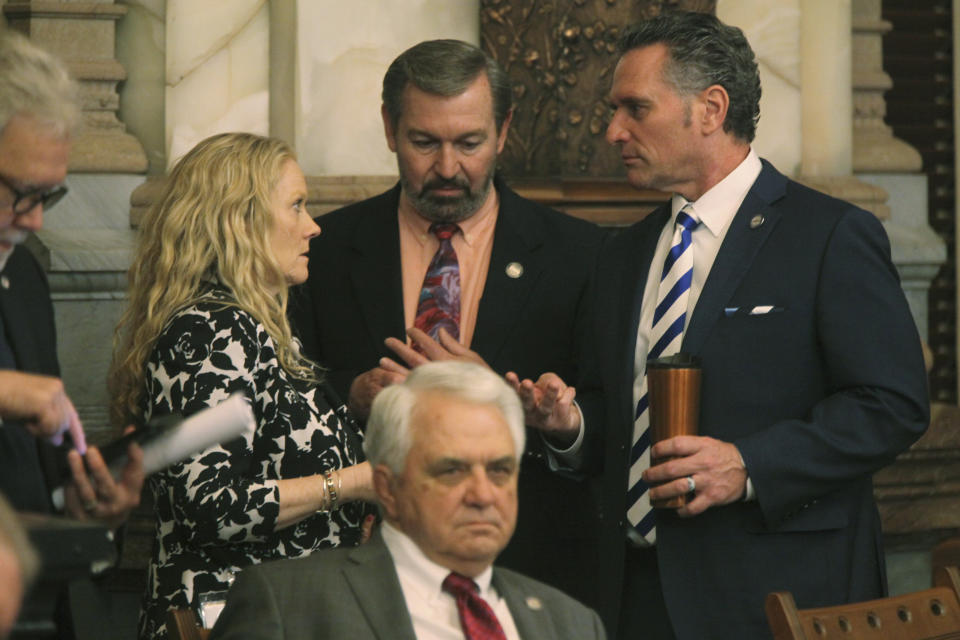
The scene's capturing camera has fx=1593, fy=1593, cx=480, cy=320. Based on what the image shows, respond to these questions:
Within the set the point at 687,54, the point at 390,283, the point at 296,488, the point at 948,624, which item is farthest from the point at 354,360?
the point at 948,624

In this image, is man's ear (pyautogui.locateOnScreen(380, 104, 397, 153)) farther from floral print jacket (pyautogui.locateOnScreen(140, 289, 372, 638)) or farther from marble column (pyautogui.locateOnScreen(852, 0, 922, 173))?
marble column (pyautogui.locateOnScreen(852, 0, 922, 173))

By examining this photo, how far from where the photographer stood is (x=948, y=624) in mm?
3479

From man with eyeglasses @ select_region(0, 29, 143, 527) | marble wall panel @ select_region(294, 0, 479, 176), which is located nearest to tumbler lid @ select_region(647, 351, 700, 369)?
man with eyeglasses @ select_region(0, 29, 143, 527)

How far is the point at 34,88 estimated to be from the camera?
9.76 ft

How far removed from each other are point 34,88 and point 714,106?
67.4 inches

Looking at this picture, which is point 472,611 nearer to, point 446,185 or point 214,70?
point 446,185

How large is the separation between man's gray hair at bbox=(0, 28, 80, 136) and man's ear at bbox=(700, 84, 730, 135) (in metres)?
1.59

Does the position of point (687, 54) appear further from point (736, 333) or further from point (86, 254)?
point (86, 254)

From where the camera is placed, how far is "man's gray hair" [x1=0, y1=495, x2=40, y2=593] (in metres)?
1.83

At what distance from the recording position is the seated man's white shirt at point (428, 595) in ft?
9.73

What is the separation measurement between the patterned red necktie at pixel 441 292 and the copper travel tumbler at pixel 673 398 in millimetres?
946

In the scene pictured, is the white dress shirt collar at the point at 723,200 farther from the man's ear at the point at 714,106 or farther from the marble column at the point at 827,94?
the marble column at the point at 827,94

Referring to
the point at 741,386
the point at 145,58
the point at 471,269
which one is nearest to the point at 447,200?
the point at 471,269

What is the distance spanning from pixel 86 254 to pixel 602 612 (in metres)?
2.28
